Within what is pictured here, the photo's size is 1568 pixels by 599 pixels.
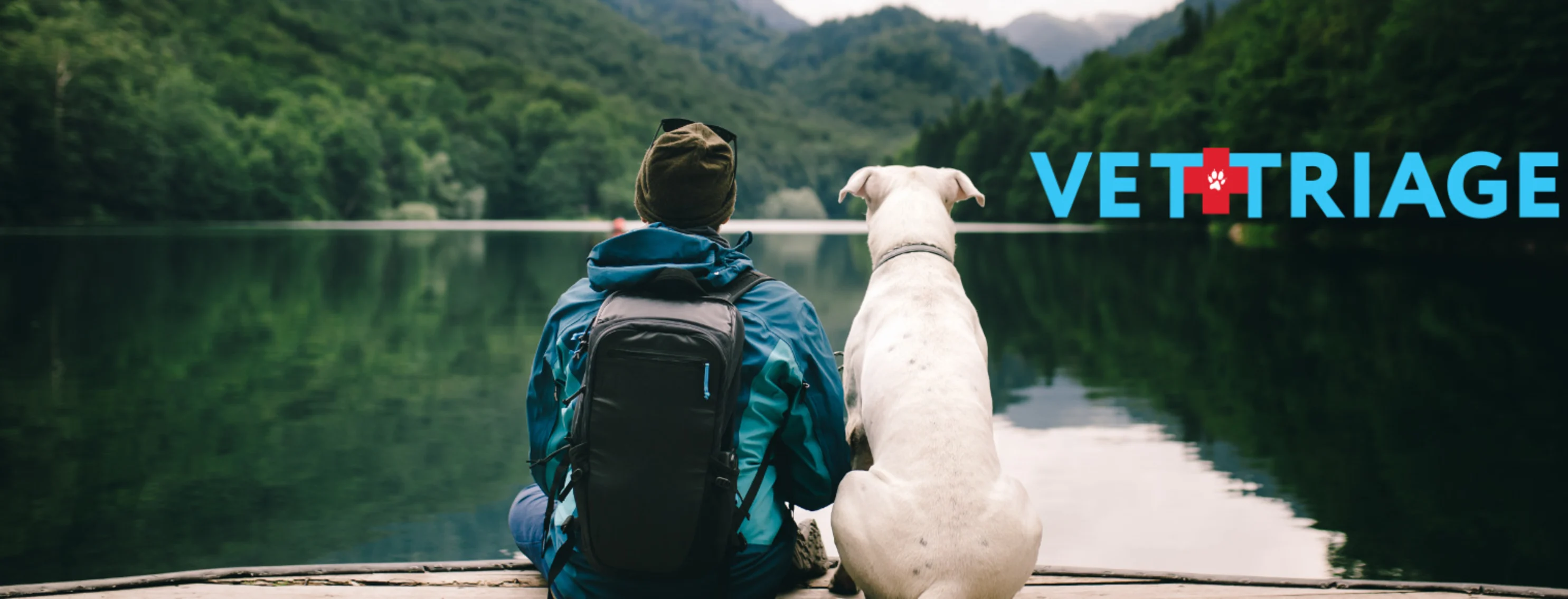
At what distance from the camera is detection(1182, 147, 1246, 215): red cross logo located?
165ft

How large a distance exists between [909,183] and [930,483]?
1691 mm

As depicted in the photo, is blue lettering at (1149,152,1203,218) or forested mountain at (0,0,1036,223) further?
forested mountain at (0,0,1036,223)

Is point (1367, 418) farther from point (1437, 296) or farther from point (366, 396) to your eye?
point (1437, 296)

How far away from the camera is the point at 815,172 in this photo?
143 meters

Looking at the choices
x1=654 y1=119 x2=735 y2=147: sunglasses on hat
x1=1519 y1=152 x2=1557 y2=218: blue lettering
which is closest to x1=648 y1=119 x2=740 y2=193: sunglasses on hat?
x1=654 y1=119 x2=735 y2=147: sunglasses on hat

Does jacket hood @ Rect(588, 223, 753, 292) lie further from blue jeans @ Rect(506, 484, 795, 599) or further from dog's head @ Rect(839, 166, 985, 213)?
dog's head @ Rect(839, 166, 985, 213)

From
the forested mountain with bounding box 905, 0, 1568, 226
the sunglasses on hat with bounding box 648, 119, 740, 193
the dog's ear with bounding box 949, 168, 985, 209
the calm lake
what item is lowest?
the calm lake

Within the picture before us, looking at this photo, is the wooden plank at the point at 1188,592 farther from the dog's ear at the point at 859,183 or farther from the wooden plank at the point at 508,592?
the dog's ear at the point at 859,183

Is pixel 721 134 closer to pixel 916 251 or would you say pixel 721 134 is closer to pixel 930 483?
pixel 916 251

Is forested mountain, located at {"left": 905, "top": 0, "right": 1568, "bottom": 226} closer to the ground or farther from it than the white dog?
farther from it

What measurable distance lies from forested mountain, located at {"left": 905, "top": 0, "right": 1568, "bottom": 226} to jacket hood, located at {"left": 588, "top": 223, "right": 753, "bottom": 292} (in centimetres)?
3462

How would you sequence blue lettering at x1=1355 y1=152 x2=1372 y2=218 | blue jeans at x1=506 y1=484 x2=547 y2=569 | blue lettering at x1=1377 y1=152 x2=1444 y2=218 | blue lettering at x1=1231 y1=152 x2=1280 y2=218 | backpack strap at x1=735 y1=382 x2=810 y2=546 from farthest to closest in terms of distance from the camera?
blue lettering at x1=1231 y1=152 x2=1280 y2=218, blue lettering at x1=1377 y1=152 x2=1444 y2=218, blue lettering at x1=1355 y1=152 x2=1372 y2=218, blue jeans at x1=506 y1=484 x2=547 y2=569, backpack strap at x1=735 y1=382 x2=810 y2=546

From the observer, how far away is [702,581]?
2.83 m

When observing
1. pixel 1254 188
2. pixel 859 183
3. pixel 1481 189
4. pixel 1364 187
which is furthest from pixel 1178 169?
pixel 859 183
